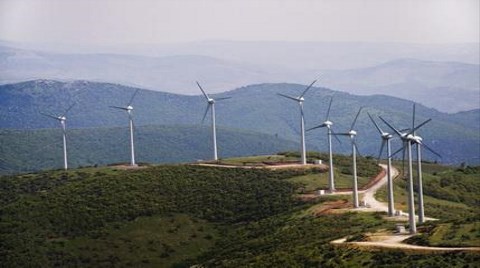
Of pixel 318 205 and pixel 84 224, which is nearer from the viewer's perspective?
pixel 318 205

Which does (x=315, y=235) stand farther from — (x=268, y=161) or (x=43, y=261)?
(x=268, y=161)

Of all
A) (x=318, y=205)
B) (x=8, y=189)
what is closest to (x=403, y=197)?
(x=318, y=205)

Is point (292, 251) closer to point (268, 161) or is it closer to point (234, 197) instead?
point (234, 197)

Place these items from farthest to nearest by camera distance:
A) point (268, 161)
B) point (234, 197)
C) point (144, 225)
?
point (268, 161), point (234, 197), point (144, 225)

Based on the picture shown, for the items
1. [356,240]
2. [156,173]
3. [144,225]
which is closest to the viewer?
[356,240]

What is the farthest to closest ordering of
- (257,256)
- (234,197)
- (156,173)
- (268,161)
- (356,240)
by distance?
(268,161) → (156,173) → (234,197) → (257,256) → (356,240)

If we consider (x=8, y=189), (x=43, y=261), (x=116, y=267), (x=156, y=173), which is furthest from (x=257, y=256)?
(x=8, y=189)
